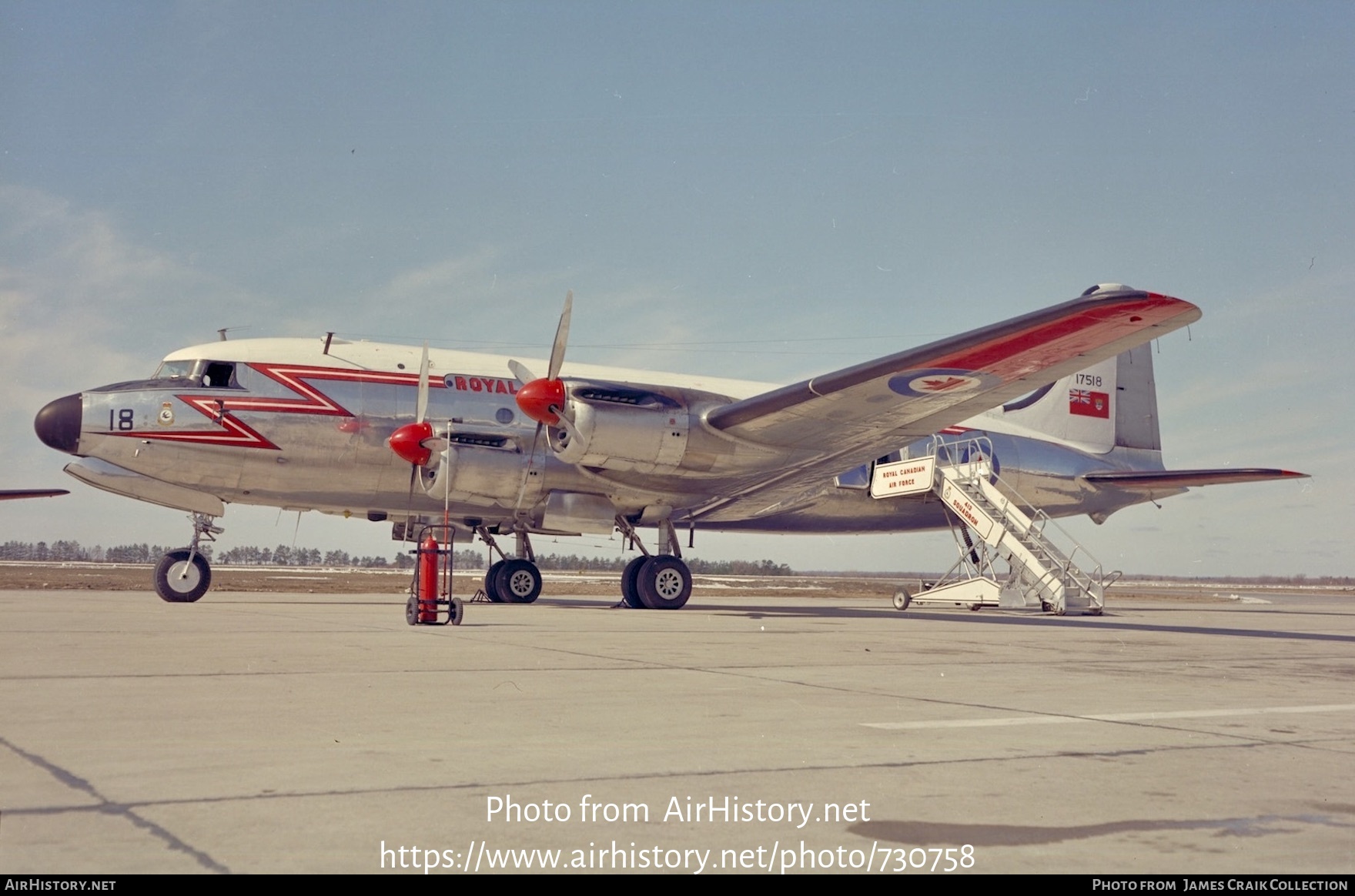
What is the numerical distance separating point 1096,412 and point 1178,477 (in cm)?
334

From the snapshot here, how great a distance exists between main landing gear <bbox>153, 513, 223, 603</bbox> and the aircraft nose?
8.24ft

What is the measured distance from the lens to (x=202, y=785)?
4031 mm

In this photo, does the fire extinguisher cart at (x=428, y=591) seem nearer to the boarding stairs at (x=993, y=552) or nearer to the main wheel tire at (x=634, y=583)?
the main wheel tire at (x=634, y=583)

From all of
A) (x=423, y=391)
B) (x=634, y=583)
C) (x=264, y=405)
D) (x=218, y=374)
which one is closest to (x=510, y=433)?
(x=423, y=391)

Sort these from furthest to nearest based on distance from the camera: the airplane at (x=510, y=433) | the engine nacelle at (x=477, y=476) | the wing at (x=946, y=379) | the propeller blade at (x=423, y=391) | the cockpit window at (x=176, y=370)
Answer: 1. the cockpit window at (x=176, y=370)
2. the engine nacelle at (x=477, y=476)
3. the propeller blade at (x=423, y=391)
4. the airplane at (x=510, y=433)
5. the wing at (x=946, y=379)

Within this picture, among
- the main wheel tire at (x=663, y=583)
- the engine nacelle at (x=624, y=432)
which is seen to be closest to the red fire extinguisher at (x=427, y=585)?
the engine nacelle at (x=624, y=432)

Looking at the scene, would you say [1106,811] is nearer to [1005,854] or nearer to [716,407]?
[1005,854]

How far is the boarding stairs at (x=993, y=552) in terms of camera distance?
21297mm

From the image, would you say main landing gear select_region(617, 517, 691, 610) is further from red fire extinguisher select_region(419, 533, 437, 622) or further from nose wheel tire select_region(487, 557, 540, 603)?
red fire extinguisher select_region(419, 533, 437, 622)

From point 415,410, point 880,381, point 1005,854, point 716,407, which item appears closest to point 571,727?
point 1005,854

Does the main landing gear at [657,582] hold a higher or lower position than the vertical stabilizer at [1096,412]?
lower

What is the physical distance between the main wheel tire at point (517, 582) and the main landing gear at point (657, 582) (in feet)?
13.4

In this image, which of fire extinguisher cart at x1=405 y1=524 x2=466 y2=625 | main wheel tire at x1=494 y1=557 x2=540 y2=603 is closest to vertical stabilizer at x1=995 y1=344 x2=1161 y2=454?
main wheel tire at x1=494 y1=557 x2=540 y2=603
